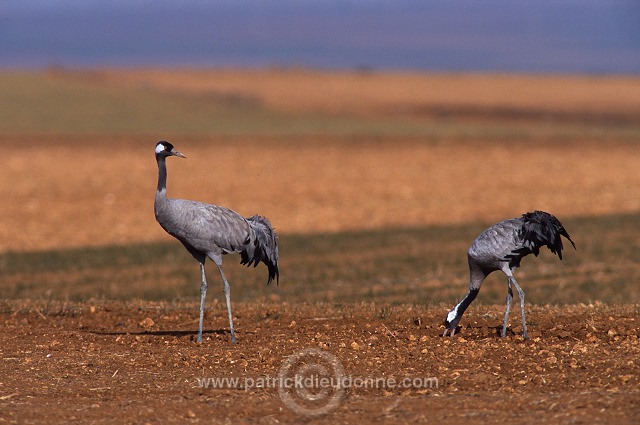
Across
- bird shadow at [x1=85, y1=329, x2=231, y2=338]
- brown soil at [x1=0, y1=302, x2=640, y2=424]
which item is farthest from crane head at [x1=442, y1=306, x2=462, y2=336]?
bird shadow at [x1=85, y1=329, x2=231, y2=338]

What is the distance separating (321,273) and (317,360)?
30.3 ft

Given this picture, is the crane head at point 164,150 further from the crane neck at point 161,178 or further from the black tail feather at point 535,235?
the black tail feather at point 535,235

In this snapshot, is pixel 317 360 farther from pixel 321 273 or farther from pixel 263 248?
pixel 321 273

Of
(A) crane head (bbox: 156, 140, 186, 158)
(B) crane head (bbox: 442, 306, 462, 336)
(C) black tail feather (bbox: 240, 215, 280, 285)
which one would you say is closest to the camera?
(B) crane head (bbox: 442, 306, 462, 336)

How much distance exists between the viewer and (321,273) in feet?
64.4

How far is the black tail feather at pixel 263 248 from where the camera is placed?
1210cm

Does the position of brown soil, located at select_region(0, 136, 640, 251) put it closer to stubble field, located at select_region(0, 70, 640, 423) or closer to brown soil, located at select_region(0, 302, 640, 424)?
stubble field, located at select_region(0, 70, 640, 423)

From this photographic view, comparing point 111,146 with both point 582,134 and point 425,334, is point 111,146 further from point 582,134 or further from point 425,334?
point 425,334

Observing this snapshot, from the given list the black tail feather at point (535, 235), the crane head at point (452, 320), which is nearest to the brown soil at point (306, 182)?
the crane head at point (452, 320)

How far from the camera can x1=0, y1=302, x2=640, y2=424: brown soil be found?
28.5 feet

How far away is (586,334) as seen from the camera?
36.9ft

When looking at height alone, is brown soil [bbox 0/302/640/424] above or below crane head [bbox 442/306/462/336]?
below

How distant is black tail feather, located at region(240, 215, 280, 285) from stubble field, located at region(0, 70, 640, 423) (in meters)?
0.80

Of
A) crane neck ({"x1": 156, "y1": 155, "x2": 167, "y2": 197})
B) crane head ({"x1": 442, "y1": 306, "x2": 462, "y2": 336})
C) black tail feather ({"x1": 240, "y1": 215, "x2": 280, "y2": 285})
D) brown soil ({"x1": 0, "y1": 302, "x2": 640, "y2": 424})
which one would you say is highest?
crane neck ({"x1": 156, "y1": 155, "x2": 167, "y2": 197})
